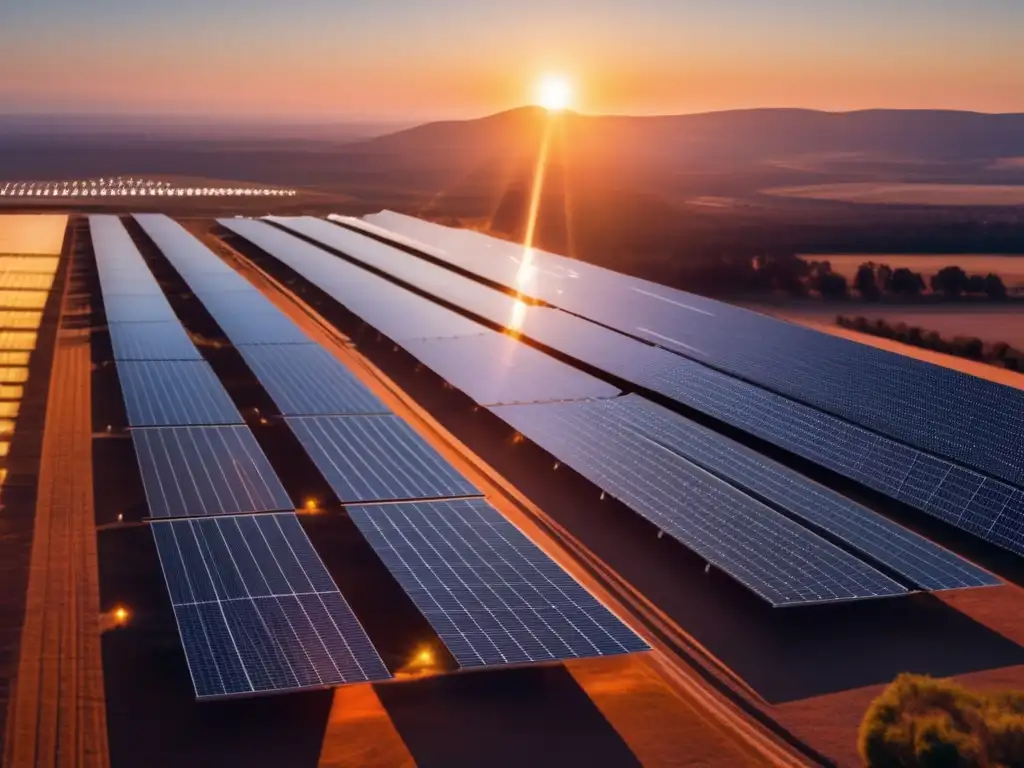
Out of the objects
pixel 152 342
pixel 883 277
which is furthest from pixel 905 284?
pixel 152 342

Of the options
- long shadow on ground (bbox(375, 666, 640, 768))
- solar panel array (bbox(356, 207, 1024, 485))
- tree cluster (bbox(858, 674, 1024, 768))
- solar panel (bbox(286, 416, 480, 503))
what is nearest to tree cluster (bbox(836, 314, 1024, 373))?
solar panel array (bbox(356, 207, 1024, 485))

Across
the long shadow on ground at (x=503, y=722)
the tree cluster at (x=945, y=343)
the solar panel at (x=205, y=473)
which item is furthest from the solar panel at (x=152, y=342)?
the tree cluster at (x=945, y=343)

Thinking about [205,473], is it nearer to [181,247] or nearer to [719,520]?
[719,520]

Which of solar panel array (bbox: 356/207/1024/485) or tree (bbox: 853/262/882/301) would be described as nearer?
solar panel array (bbox: 356/207/1024/485)

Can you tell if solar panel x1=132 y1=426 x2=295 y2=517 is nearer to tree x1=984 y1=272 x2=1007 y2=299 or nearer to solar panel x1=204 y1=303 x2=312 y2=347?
solar panel x1=204 y1=303 x2=312 y2=347

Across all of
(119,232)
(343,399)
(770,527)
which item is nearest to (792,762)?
(770,527)

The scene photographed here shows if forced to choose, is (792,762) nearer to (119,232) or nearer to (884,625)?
(884,625)
